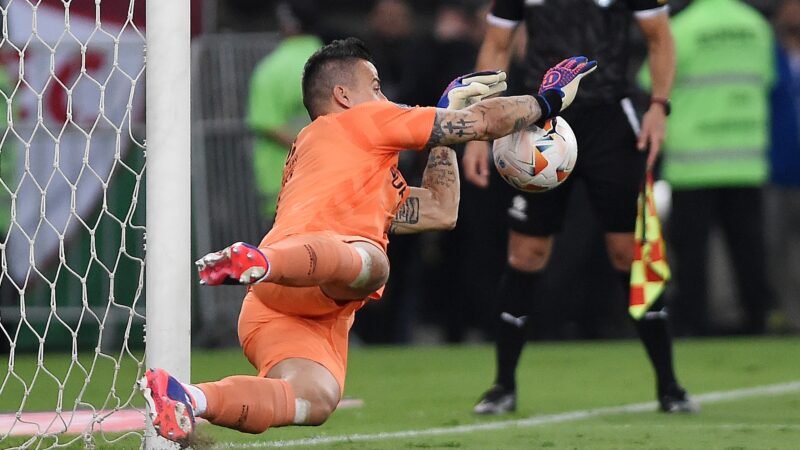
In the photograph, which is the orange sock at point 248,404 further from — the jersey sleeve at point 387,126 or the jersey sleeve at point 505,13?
the jersey sleeve at point 505,13

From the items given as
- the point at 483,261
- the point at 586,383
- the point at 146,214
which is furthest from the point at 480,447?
the point at 483,261

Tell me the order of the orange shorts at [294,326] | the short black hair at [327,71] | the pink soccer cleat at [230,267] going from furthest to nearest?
the short black hair at [327,71] → the orange shorts at [294,326] → the pink soccer cleat at [230,267]

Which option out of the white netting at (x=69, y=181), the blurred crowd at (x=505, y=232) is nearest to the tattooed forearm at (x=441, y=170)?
the white netting at (x=69, y=181)

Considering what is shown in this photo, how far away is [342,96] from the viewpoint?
505 centimetres

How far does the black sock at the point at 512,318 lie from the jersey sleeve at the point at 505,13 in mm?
1072

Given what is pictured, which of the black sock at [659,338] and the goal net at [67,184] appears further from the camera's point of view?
the goal net at [67,184]

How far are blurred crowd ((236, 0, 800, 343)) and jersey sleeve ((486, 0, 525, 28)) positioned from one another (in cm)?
309

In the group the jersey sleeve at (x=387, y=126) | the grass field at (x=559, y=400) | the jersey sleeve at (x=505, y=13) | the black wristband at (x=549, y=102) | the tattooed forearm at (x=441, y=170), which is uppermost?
the jersey sleeve at (x=505, y=13)

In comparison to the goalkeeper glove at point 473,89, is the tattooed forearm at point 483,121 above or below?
below

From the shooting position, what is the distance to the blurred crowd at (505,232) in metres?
9.93

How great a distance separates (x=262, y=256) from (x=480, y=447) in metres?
1.51

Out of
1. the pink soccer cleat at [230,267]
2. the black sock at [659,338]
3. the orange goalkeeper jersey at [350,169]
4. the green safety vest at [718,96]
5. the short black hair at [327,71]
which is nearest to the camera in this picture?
the pink soccer cleat at [230,267]

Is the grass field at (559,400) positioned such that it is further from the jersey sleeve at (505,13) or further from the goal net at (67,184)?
the jersey sleeve at (505,13)

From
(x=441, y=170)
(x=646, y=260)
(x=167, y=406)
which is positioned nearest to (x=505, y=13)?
(x=646, y=260)
